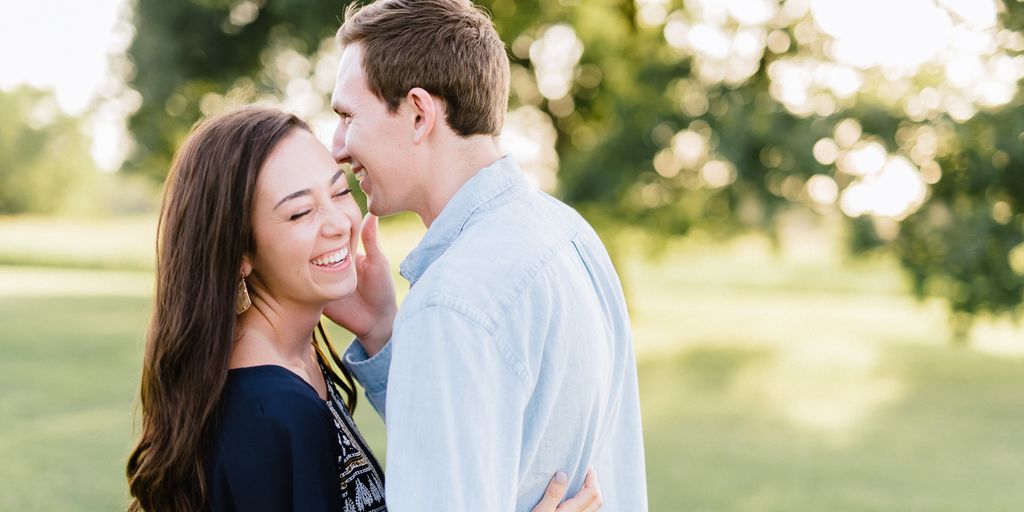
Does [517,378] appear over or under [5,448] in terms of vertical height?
under

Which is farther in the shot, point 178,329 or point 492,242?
point 178,329

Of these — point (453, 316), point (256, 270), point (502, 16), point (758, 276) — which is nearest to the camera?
point (453, 316)

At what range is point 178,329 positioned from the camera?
6.72 feet

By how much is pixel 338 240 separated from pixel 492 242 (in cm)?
65

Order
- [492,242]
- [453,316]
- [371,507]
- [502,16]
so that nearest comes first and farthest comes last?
1. [453,316]
2. [492,242]
3. [371,507]
4. [502,16]

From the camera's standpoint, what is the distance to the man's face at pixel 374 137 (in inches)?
77.1

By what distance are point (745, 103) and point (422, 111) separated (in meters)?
10.7

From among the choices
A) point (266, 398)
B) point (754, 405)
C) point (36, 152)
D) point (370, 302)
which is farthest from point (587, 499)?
point (36, 152)

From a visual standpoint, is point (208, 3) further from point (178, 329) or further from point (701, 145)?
point (178, 329)

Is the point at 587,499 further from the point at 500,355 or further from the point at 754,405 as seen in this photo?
the point at 754,405

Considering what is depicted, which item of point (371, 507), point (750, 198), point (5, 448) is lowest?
point (371, 507)

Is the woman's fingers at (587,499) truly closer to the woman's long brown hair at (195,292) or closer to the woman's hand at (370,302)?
the woman's long brown hair at (195,292)

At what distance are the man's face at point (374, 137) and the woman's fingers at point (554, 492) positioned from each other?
66 cm

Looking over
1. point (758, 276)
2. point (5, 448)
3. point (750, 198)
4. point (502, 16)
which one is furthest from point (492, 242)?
point (758, 276)
